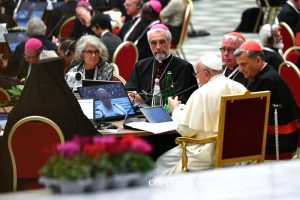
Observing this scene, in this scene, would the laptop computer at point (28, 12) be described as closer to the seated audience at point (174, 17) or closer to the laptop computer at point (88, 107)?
the seated audience at point (174, 17)

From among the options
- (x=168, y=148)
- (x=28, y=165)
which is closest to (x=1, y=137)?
(x=28, y=165)

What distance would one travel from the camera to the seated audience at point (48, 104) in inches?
249

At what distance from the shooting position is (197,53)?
14008 millimetres

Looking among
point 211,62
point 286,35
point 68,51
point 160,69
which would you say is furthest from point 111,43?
point 211,62

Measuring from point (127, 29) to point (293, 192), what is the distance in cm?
770

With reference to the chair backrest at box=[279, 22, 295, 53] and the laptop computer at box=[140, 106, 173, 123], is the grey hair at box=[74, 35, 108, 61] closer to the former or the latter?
the laptop computer at box=[140, 106, 173, 123]

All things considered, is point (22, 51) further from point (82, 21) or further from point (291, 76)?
point (291, 76)

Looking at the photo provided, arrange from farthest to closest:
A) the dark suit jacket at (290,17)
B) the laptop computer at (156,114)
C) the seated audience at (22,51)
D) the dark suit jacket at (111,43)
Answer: the dark suit jacket at (290,17)
the dark suit jacket at (111,43)
the seated audience at (22,51)
the laptop computer at (156,114)

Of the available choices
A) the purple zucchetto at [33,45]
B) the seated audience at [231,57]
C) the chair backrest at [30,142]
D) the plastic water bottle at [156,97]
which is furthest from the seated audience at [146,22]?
the chair backrest at [30,142]

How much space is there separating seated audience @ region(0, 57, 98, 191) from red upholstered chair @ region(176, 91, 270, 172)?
74cm

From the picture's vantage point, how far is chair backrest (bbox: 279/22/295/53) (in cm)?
1052

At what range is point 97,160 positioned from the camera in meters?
3.89

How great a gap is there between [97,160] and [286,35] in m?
6.98

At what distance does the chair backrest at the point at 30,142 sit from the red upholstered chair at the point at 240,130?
91 centimetres
